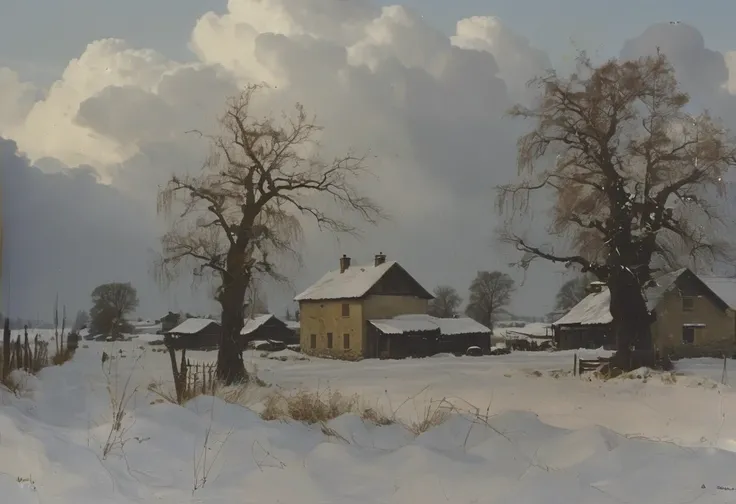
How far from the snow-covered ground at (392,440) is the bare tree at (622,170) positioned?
63 cm

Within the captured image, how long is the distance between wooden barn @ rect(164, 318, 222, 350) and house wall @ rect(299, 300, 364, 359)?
53cm

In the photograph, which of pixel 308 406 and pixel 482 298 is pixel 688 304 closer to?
pixel 482 298

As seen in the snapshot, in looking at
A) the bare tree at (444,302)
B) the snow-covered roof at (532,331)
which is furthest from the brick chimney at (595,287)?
the bare tree at (444,302)

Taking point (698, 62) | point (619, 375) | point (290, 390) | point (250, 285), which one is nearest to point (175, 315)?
point (250, 285)

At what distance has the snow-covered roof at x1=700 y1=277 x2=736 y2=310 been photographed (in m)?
4.01

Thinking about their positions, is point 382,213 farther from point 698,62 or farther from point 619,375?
point 698,62

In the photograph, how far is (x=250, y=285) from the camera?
4223 millimetres

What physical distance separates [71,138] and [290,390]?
2107 mm

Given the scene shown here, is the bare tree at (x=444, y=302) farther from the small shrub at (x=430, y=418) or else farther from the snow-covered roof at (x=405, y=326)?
the small shrub at (x=430, y=418)

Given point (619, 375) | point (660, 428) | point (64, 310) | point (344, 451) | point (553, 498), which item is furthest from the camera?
point (64, 310)

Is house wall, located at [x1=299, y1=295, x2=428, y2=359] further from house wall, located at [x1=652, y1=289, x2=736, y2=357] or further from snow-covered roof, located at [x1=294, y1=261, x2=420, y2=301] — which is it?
house wall, located at [x1=652, y1=289, x2=736, y2=357]

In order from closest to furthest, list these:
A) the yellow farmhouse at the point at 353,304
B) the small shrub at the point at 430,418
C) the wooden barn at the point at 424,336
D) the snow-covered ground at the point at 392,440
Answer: the snow-covered ground at the point at 392,440 → the small shrub at the point at 430,418 → the wooden barn at the point at 424,336 → the yellow farmhouse at the point at 353,304

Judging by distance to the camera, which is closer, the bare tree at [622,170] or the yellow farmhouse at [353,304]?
the yellow farmhouse at [353,304]

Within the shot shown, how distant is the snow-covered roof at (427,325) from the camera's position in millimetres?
4004
